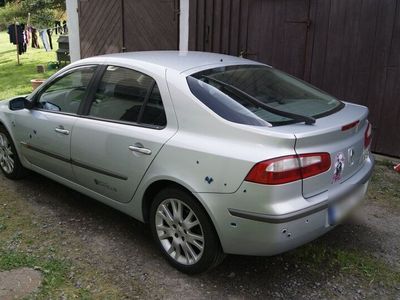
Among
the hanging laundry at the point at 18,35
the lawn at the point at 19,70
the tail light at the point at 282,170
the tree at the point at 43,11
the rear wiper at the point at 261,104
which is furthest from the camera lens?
the tree at the point at 43,11

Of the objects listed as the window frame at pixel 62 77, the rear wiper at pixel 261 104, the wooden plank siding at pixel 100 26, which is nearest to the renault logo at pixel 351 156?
the rear wiper at pixel 261 104

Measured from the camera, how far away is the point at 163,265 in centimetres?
347

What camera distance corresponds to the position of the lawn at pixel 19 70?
11702 millimetres

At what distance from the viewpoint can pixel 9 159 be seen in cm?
510

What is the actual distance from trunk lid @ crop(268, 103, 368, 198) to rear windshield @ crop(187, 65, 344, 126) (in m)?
0.15

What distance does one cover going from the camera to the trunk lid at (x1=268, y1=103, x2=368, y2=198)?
283 cm

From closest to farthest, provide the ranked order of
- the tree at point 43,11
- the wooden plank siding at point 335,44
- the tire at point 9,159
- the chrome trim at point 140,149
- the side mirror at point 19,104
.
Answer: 1. the chrome trim at point 140,149
2. the side mirror at point 19,104
3. the tire at point 9,159
4. the wooden plank siding at point 335,44
5. the tree at point 43,11

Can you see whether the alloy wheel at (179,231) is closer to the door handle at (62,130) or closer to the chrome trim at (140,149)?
the chrome trim at (140,149)

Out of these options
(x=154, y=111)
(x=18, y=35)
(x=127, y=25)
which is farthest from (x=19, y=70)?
(x=154, y=111)

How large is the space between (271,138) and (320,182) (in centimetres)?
46

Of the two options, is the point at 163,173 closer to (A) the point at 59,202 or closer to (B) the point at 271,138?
(B) the point at 271,138

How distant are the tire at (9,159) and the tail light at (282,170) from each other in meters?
3.19

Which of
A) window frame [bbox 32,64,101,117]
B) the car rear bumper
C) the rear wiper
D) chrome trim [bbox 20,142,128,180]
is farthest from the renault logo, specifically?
window frame [bbox 32,64,101,117]

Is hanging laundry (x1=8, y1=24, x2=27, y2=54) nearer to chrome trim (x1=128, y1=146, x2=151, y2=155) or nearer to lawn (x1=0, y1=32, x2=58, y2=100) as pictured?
lawn (x1=0, y1=32, x2=58, y2=100)
